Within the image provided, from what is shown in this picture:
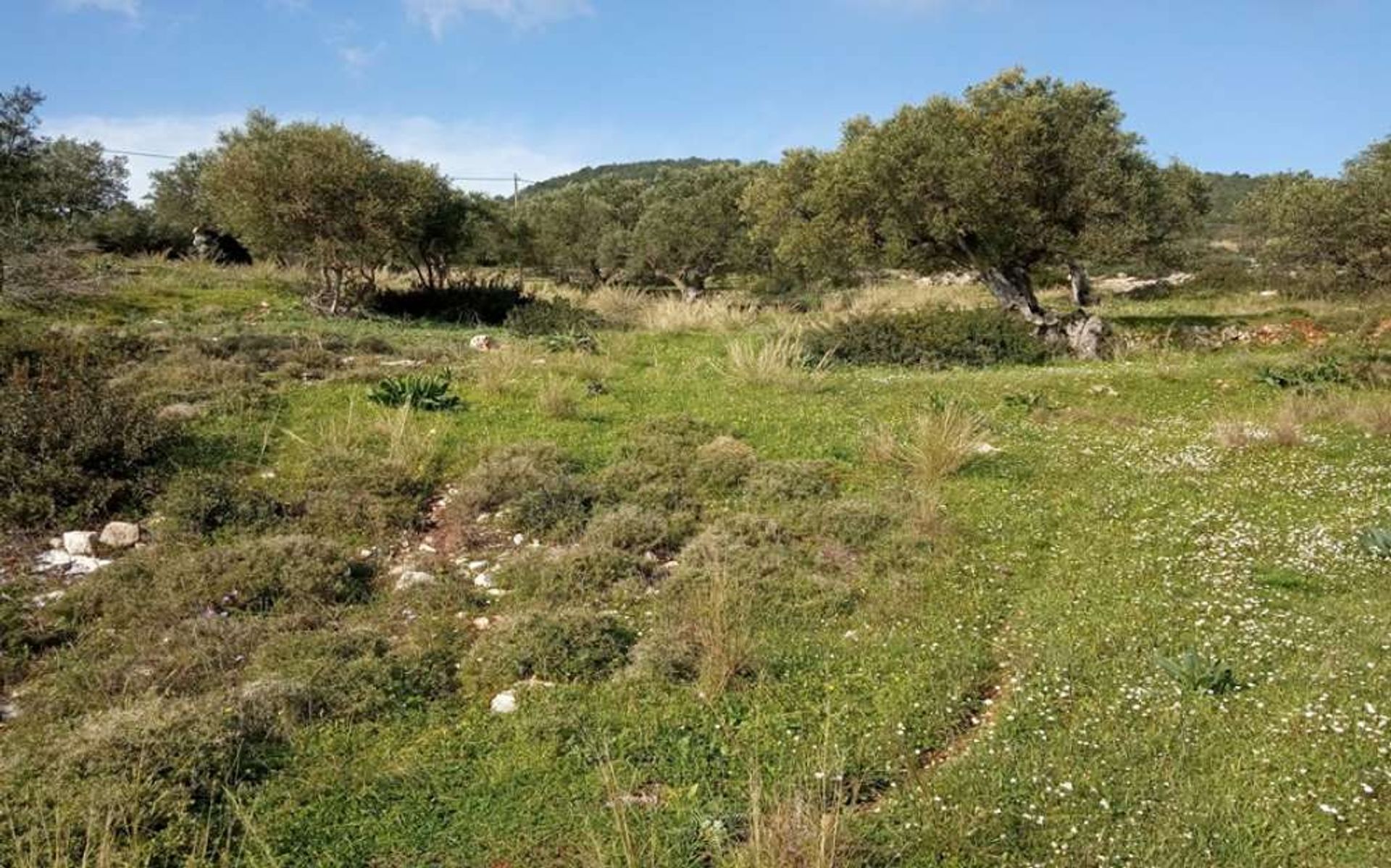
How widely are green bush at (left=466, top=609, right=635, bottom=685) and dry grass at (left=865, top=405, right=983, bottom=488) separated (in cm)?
→ 348

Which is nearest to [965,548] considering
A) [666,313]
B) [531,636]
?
[531,636]

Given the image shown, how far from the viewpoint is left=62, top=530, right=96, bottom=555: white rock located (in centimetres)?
587

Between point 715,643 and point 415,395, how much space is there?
238 inches

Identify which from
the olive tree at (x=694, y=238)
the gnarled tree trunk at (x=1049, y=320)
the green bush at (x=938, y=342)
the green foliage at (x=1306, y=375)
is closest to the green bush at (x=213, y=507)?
the green bush at (x=938, y=342)

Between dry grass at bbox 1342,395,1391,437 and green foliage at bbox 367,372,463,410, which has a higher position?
green foliage at bbox 367,372,463,410

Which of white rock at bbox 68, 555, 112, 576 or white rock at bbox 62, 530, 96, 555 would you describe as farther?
white rock at bbox 62, 530, 96, 555

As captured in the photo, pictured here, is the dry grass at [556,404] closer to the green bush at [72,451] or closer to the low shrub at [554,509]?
the low shrub at [554,509]

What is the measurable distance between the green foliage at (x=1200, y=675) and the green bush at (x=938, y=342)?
33.8ft

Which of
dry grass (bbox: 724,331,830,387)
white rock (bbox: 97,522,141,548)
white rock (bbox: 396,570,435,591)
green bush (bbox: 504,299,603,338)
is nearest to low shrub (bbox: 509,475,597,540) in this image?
Result: white rock (bbox: 396,570,435,591)

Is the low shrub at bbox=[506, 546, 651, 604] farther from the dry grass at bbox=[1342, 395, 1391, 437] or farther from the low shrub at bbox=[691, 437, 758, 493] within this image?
the dry grass at bbox=[1342, 395, 1391, 437]

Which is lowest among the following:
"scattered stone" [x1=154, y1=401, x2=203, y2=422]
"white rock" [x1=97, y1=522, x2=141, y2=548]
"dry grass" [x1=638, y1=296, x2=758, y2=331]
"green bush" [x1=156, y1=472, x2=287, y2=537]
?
"white rock" [x1=97, y1=522, x2=141, y2=548]

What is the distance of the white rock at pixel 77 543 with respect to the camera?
5.87m

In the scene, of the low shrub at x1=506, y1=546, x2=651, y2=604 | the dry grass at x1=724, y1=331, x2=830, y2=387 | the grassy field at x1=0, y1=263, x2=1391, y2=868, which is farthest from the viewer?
the dry grass at x1=724, y1=331, x2=830, y2=387

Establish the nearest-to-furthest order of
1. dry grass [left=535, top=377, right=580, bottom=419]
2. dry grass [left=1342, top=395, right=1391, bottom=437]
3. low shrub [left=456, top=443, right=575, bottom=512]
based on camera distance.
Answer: low shrub [left=456, top=443, right=575, bottom=512] < dry grass [left=1342, top=395, right=1391, bottom=437] < dry grass [left=535, top=377, right=580, bottom=419]
